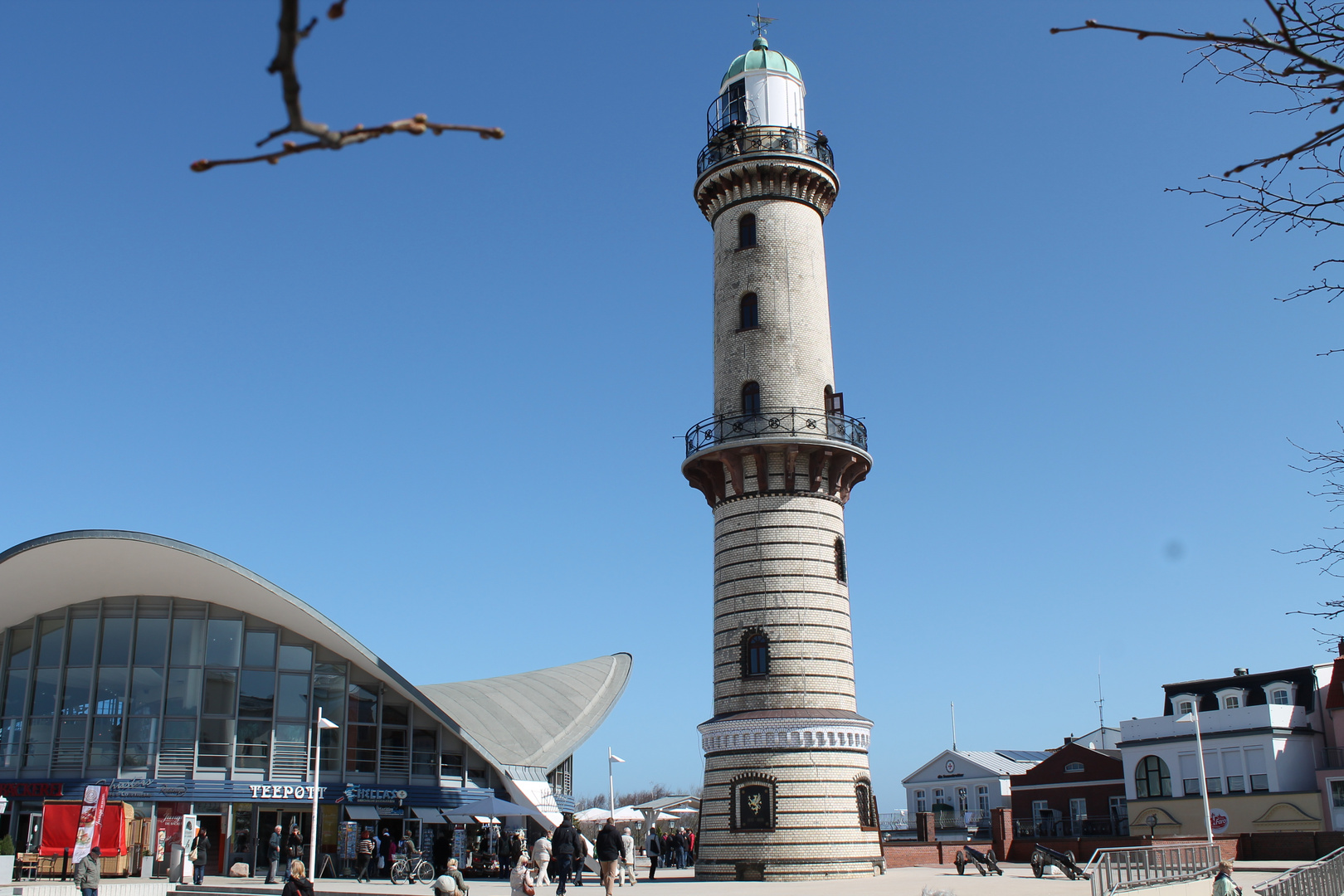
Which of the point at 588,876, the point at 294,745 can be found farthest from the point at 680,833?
the point at 294,745

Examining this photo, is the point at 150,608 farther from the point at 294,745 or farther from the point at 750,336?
the point at 750,336

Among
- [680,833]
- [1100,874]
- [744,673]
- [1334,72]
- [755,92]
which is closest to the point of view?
[1334,72]

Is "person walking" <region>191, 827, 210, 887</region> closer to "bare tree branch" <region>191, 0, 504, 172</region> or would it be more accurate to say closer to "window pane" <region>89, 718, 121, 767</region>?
"window pane" <region>89, 718, 121, 767</region>

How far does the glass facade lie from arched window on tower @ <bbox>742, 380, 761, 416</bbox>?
16516 millimetres

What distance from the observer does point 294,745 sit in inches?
1432

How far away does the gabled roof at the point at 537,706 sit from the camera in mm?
41438

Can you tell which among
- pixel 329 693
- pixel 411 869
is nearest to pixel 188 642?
pixel 329 693

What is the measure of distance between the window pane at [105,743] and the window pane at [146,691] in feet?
2.24

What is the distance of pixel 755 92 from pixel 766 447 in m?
11.0

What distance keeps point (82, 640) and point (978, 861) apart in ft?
91.4

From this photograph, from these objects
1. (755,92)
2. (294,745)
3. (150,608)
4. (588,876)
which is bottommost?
(588,876)

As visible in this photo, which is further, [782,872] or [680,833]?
[680,833]

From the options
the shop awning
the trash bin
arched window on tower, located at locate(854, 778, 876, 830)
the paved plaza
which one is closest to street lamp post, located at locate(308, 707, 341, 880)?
the paved plaza

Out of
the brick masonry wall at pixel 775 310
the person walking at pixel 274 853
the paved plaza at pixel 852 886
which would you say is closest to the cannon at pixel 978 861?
the paved plaza at pixel 852 886
